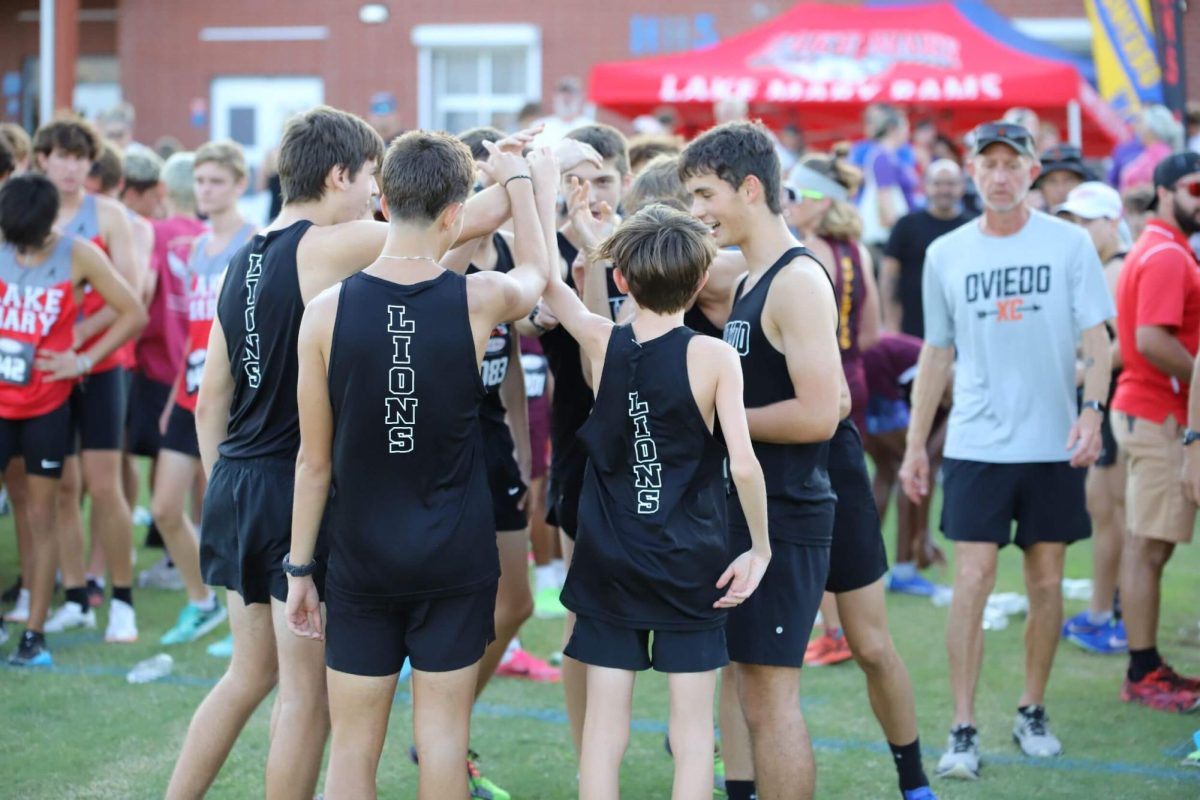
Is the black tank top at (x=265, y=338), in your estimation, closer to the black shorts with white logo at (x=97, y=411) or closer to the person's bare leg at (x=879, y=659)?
the person's bare leg at (x=879, y=659)

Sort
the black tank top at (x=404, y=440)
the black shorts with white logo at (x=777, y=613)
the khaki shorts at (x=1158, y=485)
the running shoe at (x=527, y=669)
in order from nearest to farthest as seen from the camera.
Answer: the black tank top at (x=404, y=440), the black shorts with white logo at (x=777, y=613), the khaki shorts at (x=1158, y=485), the running shoe at (x=527, y=669)

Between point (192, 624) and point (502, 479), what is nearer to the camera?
point (502, 479)

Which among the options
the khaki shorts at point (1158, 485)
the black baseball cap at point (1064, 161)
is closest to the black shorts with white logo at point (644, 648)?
the khaki shorts at point (1158, 485)

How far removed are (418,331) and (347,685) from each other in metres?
0.93

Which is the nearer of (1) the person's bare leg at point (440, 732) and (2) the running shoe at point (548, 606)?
(1) the person's bare leg at point (440, 732)

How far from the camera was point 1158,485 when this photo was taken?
5574 mm

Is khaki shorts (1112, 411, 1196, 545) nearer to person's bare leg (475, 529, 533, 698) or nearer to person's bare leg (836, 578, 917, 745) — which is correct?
person's bare leg (836, 578, 917, 745)

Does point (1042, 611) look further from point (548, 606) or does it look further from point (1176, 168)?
point (548, 606)

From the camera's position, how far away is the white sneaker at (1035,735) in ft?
16.5

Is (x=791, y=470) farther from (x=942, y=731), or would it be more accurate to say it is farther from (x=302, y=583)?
(x=942, y=731)

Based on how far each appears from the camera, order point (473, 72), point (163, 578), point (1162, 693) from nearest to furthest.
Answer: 1. point (1162, 693)
2. point (163, 578)
3. point (473, 72)

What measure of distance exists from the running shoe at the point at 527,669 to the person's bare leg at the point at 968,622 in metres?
1.81

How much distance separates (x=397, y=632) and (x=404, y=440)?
523 mm

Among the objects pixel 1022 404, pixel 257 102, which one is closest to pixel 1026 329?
pixel 1022 404
